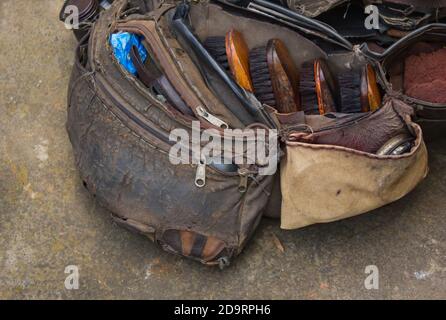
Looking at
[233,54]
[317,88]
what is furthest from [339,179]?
[233,54]

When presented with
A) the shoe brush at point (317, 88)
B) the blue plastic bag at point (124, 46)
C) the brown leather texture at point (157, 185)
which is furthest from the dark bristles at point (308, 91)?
the blue plastic bag at point (124, 46)

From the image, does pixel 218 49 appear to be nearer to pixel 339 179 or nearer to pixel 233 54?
pixel 233 54

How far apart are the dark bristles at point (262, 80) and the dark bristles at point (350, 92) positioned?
20cm

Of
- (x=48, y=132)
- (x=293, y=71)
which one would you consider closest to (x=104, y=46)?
(x=48, y=132)

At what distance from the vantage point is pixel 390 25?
1.71 metres

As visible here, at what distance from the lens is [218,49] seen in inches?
68.1

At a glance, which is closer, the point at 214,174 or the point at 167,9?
the point at 214,174

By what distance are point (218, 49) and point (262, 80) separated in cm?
18

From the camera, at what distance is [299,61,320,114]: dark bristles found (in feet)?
5.49

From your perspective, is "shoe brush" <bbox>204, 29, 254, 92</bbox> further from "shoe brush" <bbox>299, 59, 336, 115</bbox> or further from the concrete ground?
the concrete ground

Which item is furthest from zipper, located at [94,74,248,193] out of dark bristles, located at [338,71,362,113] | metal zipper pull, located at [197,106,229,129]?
dark bristles, located at [338,71,362,113]

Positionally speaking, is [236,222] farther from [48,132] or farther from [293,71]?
[48,132]

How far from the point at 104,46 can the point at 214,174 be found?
1.73 ft

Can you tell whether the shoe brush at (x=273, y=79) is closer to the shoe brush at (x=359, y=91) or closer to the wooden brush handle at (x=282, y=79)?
the wooden brush handle at (x=282, y=79)
